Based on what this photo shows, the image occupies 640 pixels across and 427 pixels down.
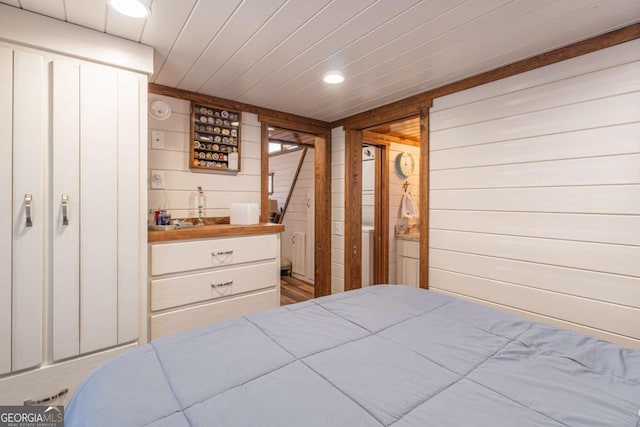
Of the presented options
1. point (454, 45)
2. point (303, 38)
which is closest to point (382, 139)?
point (454, 45)

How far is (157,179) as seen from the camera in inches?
94.7

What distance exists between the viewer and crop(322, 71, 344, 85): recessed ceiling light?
2128 mm

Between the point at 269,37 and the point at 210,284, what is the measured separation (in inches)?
65.6

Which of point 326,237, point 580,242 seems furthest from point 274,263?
point 580,242

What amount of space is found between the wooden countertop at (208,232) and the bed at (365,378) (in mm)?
1005

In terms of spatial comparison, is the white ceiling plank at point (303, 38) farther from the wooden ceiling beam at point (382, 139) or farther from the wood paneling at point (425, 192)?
the wooden ceiling beam at point (382, 139)

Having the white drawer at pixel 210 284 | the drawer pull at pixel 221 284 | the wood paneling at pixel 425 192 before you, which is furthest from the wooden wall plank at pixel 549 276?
the drawer pull at pixel 221 284

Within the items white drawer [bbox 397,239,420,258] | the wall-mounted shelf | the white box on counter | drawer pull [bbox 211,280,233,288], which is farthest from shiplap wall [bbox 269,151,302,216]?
drawer pull [bbox 211,280,233,288]

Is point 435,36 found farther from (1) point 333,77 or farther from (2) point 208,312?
(2) point 208,312

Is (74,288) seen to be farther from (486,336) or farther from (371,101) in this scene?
(371,101)

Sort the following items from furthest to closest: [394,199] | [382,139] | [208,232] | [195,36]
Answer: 1. [394,199]
2. [382,139]
3. [208,232]
4. [195,36]

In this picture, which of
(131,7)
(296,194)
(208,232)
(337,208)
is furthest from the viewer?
(296,194)

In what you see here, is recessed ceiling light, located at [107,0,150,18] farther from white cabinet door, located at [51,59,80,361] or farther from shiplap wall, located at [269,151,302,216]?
shiplap wall, located at [269,151,302,216]

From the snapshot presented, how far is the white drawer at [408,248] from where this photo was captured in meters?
3.71
